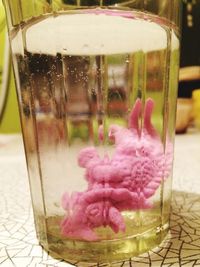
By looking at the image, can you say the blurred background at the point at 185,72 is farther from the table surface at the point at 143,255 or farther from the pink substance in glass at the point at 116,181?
the pink substance in glass at the point at 116,181

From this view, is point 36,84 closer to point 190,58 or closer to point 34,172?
point 34,172

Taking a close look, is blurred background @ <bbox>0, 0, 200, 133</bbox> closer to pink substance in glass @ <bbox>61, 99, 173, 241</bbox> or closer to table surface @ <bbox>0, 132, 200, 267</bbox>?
table surface @ <bbox>0, 132, 200, 267</bbox>

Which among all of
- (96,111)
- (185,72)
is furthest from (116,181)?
(185,72)

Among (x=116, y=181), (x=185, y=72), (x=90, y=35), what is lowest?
(x=185, y=72)

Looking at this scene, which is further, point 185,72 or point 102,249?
point 185,72

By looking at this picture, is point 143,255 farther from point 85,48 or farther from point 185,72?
point 185,72

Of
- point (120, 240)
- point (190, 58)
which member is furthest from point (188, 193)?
point (190, 58)
